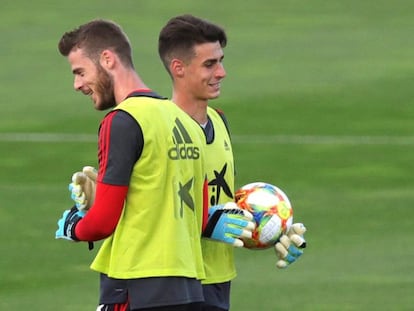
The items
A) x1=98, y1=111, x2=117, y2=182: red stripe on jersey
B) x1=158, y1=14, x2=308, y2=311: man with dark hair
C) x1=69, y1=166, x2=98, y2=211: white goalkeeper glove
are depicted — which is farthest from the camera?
x1=158, y1=14, x2=308, y2=311: man with dark hair

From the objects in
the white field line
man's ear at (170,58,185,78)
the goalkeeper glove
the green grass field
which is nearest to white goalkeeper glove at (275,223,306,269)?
the goalkeeper glove

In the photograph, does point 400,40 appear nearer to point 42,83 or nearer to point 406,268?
point 42,83

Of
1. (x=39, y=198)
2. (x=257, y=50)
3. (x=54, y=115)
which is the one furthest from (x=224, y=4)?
(x=39, y=198)

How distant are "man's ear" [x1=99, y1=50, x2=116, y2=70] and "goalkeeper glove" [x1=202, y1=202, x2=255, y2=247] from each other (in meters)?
0.89

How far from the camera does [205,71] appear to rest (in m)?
7.86

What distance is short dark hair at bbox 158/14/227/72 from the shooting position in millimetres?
7828

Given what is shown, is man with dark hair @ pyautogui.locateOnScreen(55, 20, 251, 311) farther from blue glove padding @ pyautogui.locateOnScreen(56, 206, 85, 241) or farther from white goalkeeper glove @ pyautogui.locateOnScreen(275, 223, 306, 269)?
white goalkeeper glove @ pyautogui.locateOnScreen(275, 223, 306, 269)

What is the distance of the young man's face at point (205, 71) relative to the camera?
785cm

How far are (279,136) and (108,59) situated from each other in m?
9.68

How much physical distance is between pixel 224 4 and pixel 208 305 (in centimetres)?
1466

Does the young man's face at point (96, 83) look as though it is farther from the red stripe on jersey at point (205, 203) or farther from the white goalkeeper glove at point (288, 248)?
the white goalkeeper glove at point (288, 248)

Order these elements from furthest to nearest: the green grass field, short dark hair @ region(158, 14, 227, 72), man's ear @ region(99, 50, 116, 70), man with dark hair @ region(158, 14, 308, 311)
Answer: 1. the green grass field
2. short dark hair @ region(158, 14, 227, 72)
3. man with dark hair @ region(158, 14, 308, 311)
4. man's ear @ region(99, 50, 116, 70)

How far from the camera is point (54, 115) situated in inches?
674

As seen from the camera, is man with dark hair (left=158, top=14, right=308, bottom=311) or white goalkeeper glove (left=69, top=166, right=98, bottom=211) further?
man with dark hair (left=158, top=14, right=308, bottom=311)
